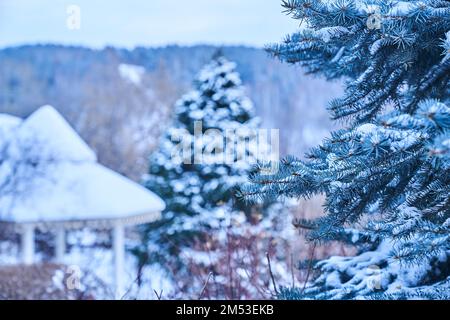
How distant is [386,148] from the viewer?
4.04 feet

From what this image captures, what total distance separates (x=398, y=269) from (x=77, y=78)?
16.0 feet

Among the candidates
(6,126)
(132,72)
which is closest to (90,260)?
(6,126)

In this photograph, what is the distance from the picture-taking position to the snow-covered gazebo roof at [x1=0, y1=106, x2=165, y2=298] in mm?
4172

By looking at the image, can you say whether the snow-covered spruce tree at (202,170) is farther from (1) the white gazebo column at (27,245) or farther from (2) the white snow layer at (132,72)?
(2) the white snow layer at (132,72)

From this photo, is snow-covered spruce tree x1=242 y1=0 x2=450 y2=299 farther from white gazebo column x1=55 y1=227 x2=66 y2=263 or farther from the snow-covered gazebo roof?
white gazebo column x1=55 y1=227 x2=66 y2=263

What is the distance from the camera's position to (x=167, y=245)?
15.7ft

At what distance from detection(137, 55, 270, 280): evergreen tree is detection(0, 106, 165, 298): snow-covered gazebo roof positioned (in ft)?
0.67

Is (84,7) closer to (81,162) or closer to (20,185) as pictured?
(20,185)

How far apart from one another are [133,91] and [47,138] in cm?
276

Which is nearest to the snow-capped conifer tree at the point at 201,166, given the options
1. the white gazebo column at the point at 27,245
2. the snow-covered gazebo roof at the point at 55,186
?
the snow-covered gazebo roof at the point at 55,186

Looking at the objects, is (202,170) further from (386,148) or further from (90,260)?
(386,148)

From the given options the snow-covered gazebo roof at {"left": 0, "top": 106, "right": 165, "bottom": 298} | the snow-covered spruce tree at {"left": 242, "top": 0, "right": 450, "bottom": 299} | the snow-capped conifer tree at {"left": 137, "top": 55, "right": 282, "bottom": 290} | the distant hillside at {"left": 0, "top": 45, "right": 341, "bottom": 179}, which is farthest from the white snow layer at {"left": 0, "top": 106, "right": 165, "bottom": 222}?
the snow-covered spruce tree at {"left": 242, "top": 0, "right": 450, "bottom": 299}

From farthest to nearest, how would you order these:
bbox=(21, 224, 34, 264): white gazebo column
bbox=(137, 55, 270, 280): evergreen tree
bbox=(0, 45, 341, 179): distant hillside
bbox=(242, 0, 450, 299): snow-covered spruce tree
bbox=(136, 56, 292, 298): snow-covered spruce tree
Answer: bbox=(21, 224, 34, 264): white gazebo column
bbox=(0, 45, 341, 179): distant hillside
bbox=(137, 55, 270, 280): evergreen tree
bbox=(136, 56, 292, 298): snow-covered spruce tree
bbox=(242, 0, 450, 299): snow-covered spruce tree
